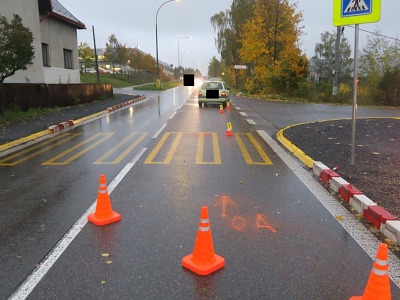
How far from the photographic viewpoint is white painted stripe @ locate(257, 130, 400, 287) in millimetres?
3725

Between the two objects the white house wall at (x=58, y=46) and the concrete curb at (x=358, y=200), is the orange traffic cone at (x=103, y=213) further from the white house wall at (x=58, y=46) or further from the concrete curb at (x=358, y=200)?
the white house wall at (x=58, y=46)

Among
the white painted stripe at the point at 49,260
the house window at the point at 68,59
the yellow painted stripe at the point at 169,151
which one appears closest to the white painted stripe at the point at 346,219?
the yellow painted stripe at the point at 169,151

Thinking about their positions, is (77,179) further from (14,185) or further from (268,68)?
(268,68)

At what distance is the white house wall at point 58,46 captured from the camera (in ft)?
80.2

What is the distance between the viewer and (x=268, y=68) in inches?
1362

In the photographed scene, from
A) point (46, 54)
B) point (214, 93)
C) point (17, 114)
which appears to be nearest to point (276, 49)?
point (214, 93)

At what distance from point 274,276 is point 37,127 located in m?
12.2

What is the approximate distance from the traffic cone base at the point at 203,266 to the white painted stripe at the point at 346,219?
1.64m

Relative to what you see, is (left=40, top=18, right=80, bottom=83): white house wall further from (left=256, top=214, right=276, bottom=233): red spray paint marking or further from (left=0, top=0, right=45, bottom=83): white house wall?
(left=256, top=214, right=276, bottom=233): red spray paint marking

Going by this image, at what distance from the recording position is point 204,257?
3.59 metres

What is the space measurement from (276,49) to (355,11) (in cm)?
2947

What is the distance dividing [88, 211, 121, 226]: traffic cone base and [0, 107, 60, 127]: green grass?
1114 cm

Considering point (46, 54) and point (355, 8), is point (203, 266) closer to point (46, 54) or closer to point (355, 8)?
point (355, 8)

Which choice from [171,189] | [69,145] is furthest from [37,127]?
[171,189]
